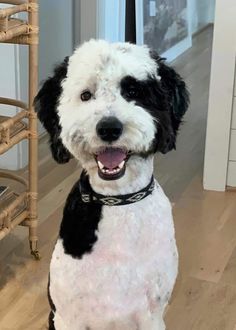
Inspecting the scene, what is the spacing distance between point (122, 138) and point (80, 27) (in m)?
2.15

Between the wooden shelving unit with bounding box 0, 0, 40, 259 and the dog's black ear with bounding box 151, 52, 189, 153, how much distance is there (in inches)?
25.4

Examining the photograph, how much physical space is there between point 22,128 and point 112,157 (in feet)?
2.78

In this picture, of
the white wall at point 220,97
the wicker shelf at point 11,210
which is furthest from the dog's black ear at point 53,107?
the white wall at point 220,97

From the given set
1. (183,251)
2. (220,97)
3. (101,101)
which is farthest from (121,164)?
(220,97)

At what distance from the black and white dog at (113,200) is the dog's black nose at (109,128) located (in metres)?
0.04

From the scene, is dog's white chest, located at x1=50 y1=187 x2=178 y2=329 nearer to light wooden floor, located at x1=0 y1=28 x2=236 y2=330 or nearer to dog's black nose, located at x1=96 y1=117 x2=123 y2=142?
dog's black nose, located at x1=96 y1=117 x2=123 y2=142

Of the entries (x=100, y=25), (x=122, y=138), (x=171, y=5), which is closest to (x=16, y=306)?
(x=122, y=138)

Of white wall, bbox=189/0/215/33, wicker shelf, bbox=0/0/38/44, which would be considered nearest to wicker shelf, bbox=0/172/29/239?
wicker shelf, bbox=0/0/38/44

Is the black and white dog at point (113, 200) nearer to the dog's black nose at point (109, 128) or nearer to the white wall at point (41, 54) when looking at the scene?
the dog's black nose at point (109, 128)

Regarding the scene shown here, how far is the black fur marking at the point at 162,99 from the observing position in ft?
3.83

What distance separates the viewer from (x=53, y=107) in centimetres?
125

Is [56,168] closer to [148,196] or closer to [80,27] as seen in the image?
[80,27]

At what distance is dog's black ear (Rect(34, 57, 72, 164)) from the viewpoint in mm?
1240

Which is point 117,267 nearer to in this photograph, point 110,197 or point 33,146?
point 110,197
